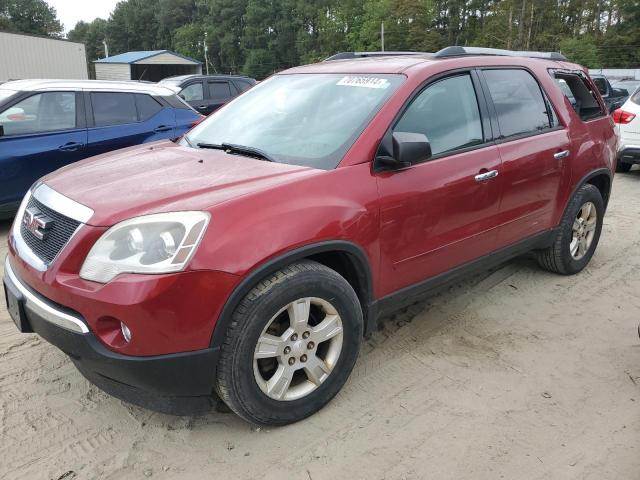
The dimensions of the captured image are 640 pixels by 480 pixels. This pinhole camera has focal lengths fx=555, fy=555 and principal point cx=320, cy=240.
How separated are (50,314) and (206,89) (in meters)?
11.6

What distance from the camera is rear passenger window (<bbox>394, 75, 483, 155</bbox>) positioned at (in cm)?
319

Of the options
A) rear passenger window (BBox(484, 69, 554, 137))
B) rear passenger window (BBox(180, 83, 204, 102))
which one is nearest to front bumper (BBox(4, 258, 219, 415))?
rear passenger window (BBox(484, 69, 554, 137))

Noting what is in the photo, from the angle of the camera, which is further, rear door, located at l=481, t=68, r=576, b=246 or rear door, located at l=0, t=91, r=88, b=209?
rear door, located at l=0, t=91, r=88, b=209

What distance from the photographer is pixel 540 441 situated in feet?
8.55

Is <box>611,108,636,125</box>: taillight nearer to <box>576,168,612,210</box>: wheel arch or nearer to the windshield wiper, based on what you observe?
<box>576,168,612,210</box>: wheel arch

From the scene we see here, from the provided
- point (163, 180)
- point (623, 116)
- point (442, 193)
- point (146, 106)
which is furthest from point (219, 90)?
point (163, 180)

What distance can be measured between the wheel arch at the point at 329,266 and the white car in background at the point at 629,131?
24.8 feet

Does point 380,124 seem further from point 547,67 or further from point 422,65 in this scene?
point 547,67

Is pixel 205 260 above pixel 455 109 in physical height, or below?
below

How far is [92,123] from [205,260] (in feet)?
15.8

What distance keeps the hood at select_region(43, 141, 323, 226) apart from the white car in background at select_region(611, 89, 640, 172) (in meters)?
7.87

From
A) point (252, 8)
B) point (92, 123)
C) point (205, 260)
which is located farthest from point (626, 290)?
point (252, 8)

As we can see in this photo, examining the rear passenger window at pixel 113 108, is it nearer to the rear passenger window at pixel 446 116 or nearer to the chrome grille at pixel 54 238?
A: the chrome grille at pixel 54 238

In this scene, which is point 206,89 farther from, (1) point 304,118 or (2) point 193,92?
(1) point 304,118
